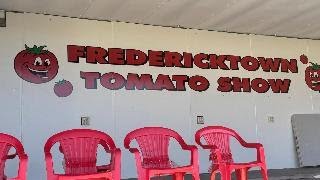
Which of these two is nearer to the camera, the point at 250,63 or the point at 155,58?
the point at 155,58

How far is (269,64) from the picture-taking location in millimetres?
8273

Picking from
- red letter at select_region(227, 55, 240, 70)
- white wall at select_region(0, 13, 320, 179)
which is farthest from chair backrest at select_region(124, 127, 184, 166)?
red letter at select_region(227, 55, 240, 70)

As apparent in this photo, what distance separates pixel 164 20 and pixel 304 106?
11.8 feet

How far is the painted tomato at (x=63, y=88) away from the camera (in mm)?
6496

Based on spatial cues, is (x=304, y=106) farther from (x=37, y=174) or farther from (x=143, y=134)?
(x=37, y=174)

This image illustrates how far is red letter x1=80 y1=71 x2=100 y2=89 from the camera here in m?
6.70

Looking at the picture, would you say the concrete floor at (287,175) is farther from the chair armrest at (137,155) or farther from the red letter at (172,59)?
the chair armrest at (137,155)

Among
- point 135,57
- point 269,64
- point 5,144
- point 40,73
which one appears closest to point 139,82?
point 135,57

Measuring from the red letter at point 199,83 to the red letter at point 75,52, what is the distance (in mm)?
2035

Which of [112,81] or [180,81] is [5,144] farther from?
[180,81]

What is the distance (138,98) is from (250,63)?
2499mm

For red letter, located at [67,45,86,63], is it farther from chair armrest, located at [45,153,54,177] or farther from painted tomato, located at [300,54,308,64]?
painted tomato, located at [300,54,308,64]

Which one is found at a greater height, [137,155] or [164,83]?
[164,83]

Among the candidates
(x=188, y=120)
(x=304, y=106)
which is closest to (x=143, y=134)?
(x=188, y=120)
